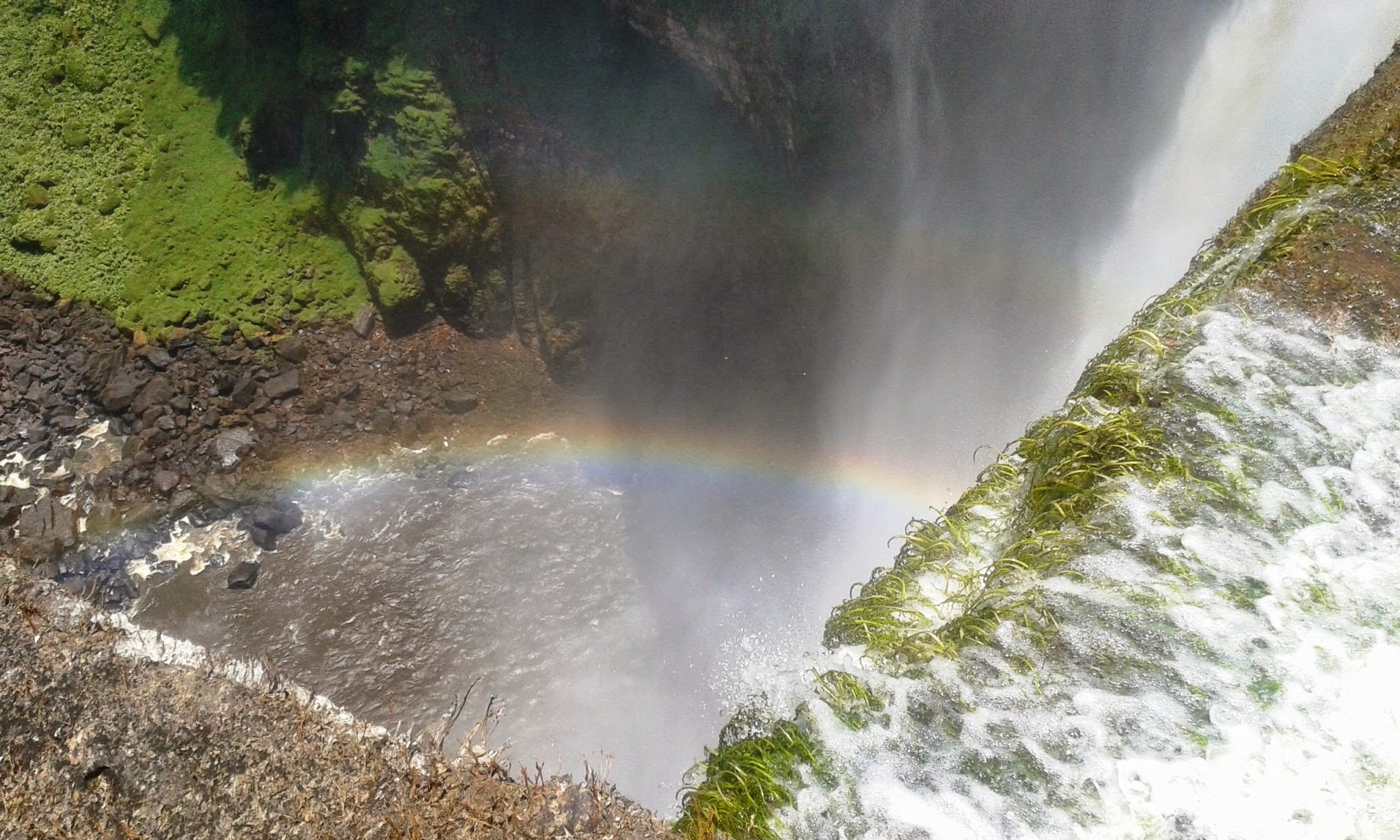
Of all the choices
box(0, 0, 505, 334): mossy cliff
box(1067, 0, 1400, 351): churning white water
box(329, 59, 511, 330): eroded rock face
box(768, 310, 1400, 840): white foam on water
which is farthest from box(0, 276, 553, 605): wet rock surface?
box(768, 310, 1400, 840): white foam on water

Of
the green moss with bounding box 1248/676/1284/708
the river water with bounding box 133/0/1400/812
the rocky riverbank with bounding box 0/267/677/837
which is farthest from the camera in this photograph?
the river water with bounding box 133/0/1400/812

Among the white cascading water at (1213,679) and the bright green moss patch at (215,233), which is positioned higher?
the white cascading water at (1213,679)

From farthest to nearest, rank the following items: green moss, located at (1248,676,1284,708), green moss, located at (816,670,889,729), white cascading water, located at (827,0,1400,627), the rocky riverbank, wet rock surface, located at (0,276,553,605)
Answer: wet rock surface, located at (0,276,553,605) < white cascading water, located at (827,0,1400,627) < the rocky riverbank < green moss, located at (816,670,889,729) < green moss, located at (1248,676,1284,708)

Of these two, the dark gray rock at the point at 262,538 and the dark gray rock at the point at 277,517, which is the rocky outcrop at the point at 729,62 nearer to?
the dark gray rock at the point at 277,517

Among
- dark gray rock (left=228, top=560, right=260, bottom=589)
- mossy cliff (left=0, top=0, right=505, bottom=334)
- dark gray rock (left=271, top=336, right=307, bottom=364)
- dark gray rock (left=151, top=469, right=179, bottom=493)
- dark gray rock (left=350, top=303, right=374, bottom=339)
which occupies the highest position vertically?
mossy cliff (left=0, top=0, right=505, bottom=334)

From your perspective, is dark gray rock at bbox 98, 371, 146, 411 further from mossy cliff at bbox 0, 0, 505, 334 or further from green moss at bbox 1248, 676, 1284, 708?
green moss at bbox 1248, 676, 1284, 708

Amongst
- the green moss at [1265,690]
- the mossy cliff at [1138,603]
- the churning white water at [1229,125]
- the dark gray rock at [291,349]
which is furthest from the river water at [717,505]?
the green moss at [1265,690]
